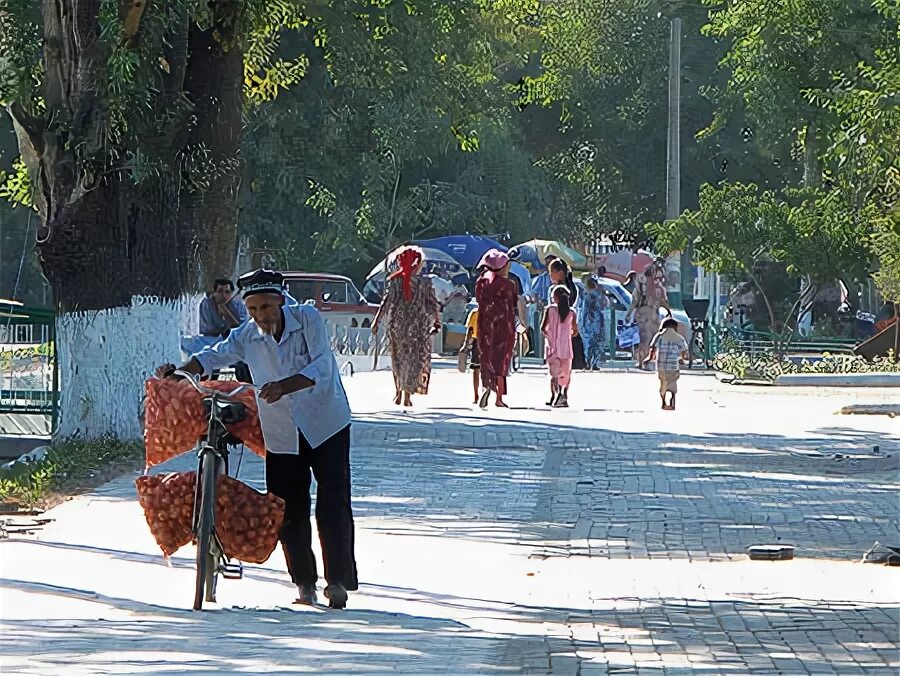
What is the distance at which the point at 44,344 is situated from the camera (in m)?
20.8

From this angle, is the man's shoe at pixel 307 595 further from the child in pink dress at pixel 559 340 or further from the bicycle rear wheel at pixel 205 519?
the child in pink dress at pixel 559 340

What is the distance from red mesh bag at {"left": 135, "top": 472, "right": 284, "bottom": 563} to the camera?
10.1 metres

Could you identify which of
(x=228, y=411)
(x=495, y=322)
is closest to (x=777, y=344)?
(x=495, y=322)

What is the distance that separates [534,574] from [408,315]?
13.7 m

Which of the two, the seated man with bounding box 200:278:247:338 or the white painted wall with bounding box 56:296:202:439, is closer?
the white painted wall with bounding box 56:296:202:439

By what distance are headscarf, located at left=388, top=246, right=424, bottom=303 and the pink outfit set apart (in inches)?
66.1

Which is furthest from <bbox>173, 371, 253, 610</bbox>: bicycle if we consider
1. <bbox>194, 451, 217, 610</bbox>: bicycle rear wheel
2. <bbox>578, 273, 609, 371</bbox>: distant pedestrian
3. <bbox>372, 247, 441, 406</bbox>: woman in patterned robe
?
<bbox>578, 273, 609, 371</bbox>: distant pedestrian

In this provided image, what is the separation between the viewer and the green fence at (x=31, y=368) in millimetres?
20516

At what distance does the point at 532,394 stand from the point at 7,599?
59.2 ft

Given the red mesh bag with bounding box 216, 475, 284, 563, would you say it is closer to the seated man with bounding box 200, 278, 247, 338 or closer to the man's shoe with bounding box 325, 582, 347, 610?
the man's shoe with bounding box 325, 582, 347, 610

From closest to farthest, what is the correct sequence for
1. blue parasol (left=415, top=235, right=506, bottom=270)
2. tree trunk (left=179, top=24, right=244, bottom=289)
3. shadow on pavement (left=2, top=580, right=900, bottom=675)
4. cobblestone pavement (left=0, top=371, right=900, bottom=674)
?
shadow on pavement (left=2, top=580, right=900, bottom=675) → cobblestone pavement (left=0, top=371, right=900, bottom=674) → tree trunk (left=179, top=24, right=244, bottom=289) → blue parasol (left=415, top=235, right=506, bottom=270)

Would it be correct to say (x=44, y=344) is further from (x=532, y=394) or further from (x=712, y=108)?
(x=712, y=108)

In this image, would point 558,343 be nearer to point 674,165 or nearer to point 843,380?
point 843,380

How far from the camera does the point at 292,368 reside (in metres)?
10.0
